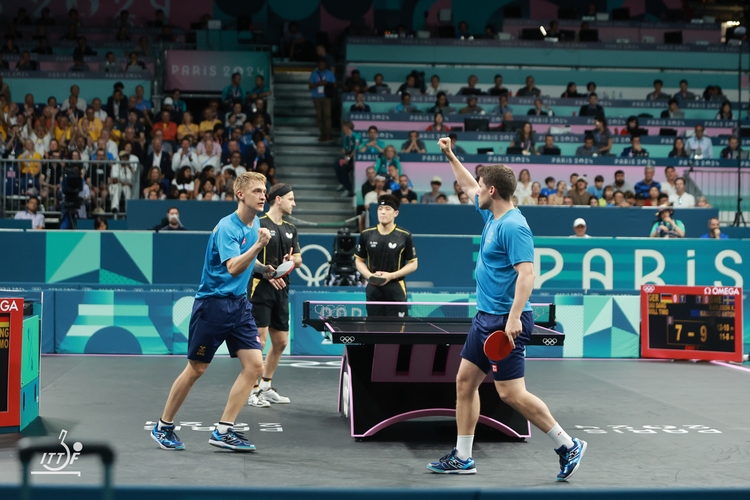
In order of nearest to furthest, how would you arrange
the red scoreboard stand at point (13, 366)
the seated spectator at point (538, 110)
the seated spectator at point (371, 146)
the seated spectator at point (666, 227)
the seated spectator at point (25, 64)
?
the red scoreboard stand at point (13, 366) < the seated spectator at point (666, 227) < the seated spectator at point (371, 146) < the seated spectator at point (25, 64) < the seated spectator at point (538, 110)

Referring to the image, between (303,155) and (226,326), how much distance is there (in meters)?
16.2

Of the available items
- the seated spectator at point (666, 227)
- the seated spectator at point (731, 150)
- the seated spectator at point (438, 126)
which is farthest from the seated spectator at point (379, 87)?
the seated spectator at point (666, 227)

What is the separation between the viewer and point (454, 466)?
21.7 feet

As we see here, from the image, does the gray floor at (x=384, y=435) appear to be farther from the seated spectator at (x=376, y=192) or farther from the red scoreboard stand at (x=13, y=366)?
the seated spectator at (x=376, y=192)

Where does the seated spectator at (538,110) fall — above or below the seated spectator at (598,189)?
above

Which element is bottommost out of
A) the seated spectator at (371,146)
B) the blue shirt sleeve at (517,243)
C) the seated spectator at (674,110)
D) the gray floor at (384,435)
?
the gray floor at (384,435)

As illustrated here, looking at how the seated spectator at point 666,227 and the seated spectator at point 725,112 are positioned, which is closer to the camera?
the seated spectator at point 666,227

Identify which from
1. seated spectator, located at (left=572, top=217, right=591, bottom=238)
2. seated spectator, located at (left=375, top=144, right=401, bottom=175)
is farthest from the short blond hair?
seated spectator, located at (left=375, top=144, right=401, bottom=175)

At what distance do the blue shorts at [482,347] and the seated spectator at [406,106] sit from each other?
16.8 metres

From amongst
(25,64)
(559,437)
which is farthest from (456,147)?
(559,437)

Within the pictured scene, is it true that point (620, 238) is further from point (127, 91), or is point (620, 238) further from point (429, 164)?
point (127, 91)

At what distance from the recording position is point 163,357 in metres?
13.4

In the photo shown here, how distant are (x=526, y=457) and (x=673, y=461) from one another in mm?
1164

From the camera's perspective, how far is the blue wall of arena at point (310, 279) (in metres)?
13.6
